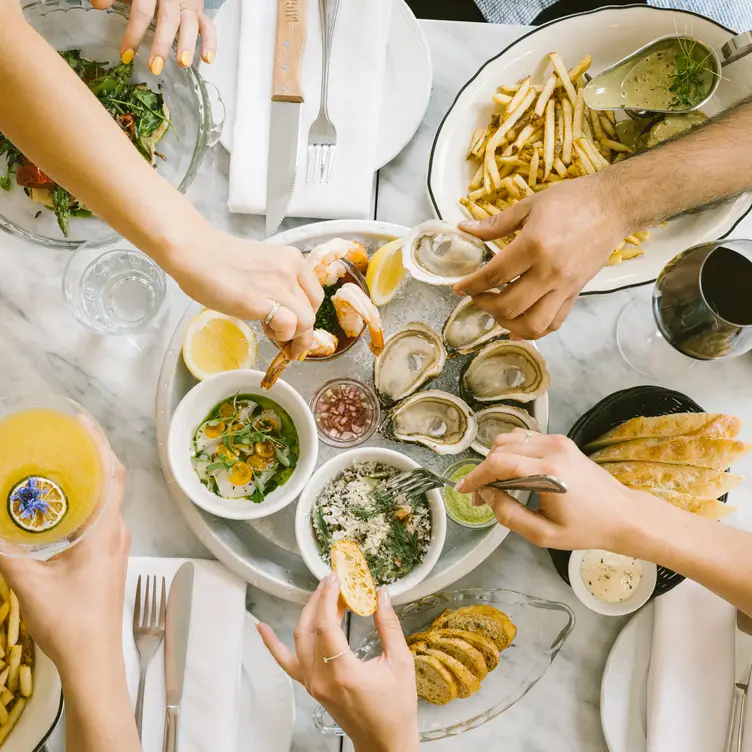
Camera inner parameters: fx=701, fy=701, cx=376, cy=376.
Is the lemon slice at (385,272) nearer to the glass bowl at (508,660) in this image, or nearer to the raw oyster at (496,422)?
the raw oyster at (496,422)

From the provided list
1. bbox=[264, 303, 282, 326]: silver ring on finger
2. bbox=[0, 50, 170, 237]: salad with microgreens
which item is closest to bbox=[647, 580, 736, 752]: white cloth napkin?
bbox=[264, 303, 282, 326]: silver ring on finger

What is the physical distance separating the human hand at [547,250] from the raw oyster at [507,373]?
14 centimetres

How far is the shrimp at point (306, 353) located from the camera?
1.31 m

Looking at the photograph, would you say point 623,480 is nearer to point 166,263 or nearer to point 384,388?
point 384,388

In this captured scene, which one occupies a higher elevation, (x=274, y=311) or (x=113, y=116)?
(x=113, y=116)

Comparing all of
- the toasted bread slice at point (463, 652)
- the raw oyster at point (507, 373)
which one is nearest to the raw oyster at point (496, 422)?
the raw oyster at point (507, 373)

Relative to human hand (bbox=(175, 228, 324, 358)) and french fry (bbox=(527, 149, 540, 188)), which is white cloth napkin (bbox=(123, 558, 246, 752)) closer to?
human hand (bbox=(175, 228, 324, 358))

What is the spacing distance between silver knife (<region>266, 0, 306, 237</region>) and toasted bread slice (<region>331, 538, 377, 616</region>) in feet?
2.24

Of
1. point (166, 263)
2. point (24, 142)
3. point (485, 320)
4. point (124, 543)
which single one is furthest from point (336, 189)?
point (124, 543)

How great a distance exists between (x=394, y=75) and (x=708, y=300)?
0.82 metres

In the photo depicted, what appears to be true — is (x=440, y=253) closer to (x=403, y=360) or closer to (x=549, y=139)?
(x=403, y=360)

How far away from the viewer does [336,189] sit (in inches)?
60.0

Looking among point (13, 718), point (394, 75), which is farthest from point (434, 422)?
point (13, 718)

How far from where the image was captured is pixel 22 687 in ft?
4.30
